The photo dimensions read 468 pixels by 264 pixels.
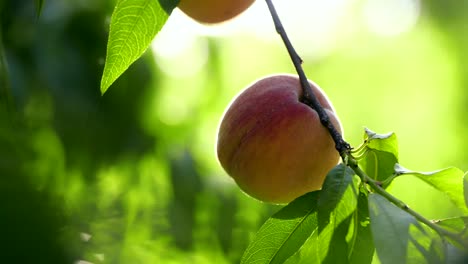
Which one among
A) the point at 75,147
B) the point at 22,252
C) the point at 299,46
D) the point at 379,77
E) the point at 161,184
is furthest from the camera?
the point at 379,77

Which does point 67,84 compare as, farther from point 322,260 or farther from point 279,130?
point 322,260

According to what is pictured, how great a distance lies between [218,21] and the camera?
37.2 inches

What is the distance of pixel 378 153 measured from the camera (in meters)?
0.87

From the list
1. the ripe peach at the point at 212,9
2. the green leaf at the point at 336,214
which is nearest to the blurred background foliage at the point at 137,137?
the ripe peach at the point at 212,9

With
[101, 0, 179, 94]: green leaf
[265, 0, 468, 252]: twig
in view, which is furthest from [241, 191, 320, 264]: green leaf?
[101, 0, 179, 94]: green leaf

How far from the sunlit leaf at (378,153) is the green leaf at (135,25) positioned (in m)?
0.27

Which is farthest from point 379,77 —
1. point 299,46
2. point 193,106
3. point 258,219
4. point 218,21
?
point 218,21

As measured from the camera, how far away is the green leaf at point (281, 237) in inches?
31.7

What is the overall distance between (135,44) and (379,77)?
1925 mm

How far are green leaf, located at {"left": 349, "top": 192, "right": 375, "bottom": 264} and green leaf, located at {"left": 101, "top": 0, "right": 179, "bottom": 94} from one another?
273 mm

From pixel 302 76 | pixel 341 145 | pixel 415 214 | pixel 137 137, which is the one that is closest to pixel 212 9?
pixel 302 76

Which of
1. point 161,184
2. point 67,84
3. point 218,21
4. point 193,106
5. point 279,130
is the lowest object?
point 279,130

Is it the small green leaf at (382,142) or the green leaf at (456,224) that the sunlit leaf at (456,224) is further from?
the small green leaf at (382,142)

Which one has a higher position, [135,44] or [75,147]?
[75,147]
